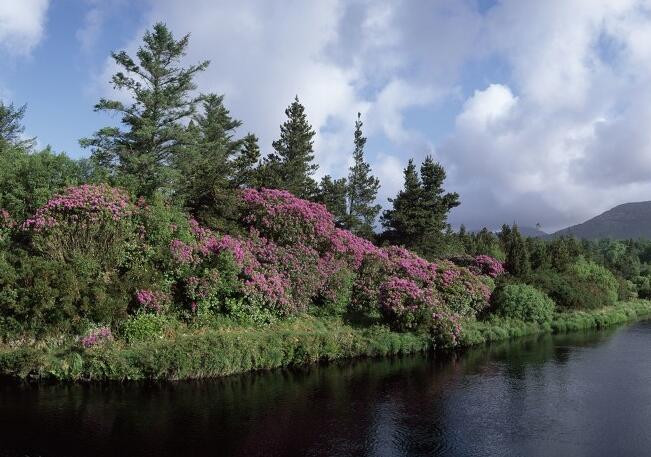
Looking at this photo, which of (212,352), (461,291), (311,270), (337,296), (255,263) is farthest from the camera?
(461,291)

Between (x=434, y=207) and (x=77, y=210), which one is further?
(x=434, y=207)

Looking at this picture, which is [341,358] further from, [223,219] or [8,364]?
[8,364]

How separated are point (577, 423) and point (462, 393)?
467 centimetres

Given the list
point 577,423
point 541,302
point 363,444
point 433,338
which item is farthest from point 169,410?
point 541,302

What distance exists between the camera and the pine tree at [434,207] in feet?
161

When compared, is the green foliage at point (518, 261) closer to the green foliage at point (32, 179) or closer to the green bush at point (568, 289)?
the green bush at point (568, 289)

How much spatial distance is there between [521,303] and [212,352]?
25.4 m

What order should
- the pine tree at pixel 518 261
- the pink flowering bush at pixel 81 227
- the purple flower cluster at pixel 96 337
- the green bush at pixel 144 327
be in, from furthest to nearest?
the pine tree at pixel 518 261
the pink flowering bush at pixel 81 227
the green bush at pixel 144 327
the purple flower cluster at pixel 96 337

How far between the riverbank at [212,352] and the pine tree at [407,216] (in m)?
18.2

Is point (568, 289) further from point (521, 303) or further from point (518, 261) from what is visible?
point (521, 303)

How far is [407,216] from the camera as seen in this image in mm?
49594

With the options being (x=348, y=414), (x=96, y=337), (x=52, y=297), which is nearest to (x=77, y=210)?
(x=52, y=297)

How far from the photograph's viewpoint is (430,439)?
15.9 m

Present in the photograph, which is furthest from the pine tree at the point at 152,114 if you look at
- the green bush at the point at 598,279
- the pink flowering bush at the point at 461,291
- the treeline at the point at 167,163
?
the green bush at the point at 598,279
